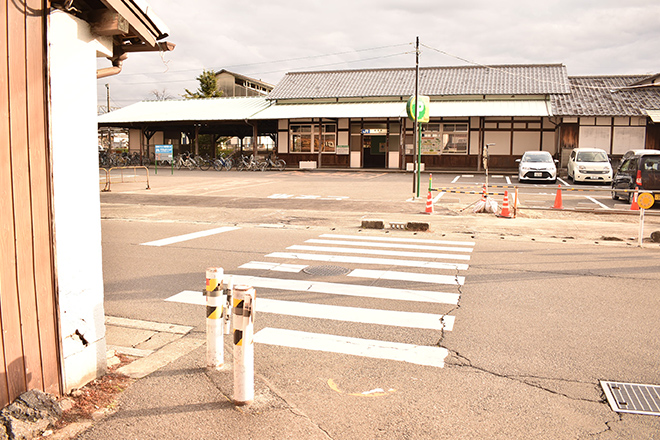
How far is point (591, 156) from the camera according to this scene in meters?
24.8

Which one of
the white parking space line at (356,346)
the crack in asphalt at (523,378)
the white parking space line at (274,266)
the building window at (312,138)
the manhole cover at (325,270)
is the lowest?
the crack in asphalt at (523,378)

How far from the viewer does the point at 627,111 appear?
29562 mm

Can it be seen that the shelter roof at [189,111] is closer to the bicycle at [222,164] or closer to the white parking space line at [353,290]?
the bicycle at [222,164]

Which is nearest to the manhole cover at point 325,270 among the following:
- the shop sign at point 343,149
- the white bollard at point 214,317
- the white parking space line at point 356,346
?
the white parking space line at point 356,346

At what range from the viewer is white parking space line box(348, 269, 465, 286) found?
7.29 meters

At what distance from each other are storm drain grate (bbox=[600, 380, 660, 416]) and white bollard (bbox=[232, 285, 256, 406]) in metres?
2.57

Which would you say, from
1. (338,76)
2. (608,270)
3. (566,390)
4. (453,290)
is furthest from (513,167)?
(566,390)

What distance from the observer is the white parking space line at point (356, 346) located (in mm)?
4688

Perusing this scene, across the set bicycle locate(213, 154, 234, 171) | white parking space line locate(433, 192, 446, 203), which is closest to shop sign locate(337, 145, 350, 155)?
bicycle locate(213, 154, 234, 171)

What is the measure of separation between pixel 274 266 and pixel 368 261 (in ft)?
4.98

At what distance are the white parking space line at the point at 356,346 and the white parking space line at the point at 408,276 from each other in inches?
93.9

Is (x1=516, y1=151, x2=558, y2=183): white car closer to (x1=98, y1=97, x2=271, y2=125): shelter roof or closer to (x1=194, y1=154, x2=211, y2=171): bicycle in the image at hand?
(x1=98, y1=97, x2=271, y2=125): shelter roof

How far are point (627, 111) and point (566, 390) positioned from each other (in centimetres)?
3024

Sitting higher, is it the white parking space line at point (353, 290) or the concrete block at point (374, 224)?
the concrete block at point (374, 224)
